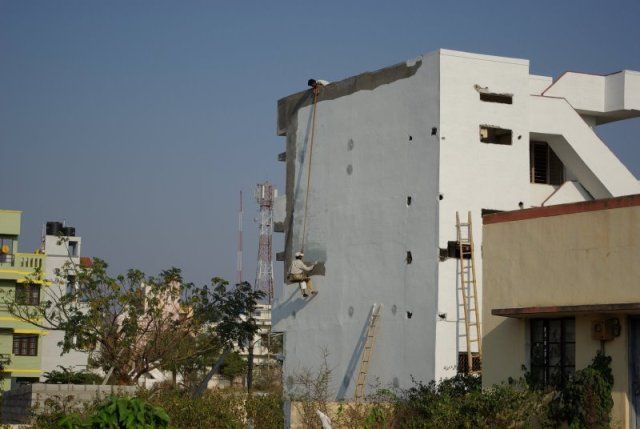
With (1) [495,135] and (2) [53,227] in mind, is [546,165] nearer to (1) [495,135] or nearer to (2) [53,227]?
(1) [495,135]

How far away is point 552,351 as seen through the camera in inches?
740

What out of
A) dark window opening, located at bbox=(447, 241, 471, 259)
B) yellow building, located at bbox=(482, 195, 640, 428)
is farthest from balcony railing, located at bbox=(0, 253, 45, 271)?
yellow building, located at bbox=(482, 195, 640, 428)

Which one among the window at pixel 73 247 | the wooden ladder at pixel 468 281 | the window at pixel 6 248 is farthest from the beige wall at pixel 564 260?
the window at pixel 73 247

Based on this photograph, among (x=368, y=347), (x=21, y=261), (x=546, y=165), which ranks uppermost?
(x=546, y=165)

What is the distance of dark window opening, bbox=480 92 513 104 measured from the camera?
2934 centimetres

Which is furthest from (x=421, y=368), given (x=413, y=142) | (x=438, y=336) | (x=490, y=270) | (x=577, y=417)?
(x=577, y=417)

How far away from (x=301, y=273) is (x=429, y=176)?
6.18 metres

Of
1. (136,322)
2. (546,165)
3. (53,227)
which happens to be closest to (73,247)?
(53,227)

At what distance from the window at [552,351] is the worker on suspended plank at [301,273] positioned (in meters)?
14.6

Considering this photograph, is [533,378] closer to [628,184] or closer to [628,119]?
[628,184]

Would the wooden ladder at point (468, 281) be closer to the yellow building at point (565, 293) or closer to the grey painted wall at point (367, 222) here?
the grey painted wall at point (367, 222)

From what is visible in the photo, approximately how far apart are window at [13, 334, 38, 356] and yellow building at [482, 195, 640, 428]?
1683 inches

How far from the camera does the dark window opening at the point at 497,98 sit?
29.3 m

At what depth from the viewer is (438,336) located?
28.0 meters
